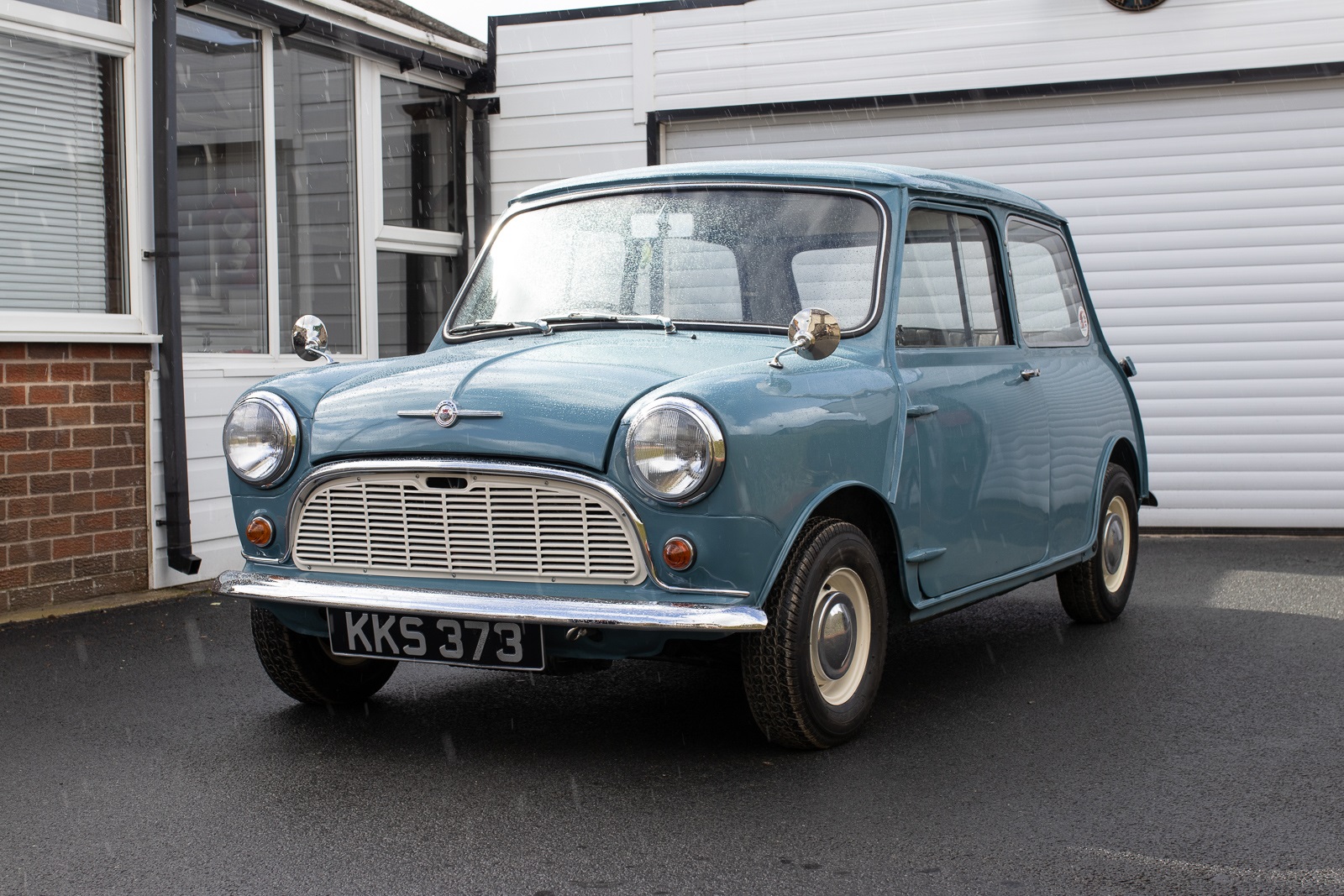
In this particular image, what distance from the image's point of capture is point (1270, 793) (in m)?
3.83

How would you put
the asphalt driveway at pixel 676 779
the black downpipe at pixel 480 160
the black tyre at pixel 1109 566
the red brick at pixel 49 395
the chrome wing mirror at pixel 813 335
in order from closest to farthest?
1. the asphalt driveway at pixel 676 779
2. the chrome wing mirror at pixel 813 335
3. the black tyre at pixel 1109 566
4. the red brick at pixel 49 395
5. the black downpipe at pixel 480 160

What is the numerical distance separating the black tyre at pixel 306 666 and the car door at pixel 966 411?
1.79 meters

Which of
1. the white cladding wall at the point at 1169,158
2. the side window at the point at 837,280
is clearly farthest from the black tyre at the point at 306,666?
the white cladding wall at the point at 1169,158

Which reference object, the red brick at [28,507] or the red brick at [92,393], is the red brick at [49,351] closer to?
the red brick at [92,393]

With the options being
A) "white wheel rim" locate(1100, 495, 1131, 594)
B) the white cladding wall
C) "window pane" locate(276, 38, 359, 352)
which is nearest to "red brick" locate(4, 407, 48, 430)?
"window pane" locate(276, 38, 359, 352)

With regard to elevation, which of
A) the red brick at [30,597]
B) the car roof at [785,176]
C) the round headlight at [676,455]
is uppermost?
the car roof at [785,176]

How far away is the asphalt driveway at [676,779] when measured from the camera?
10.6ft

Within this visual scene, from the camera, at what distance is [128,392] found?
7.39 meters

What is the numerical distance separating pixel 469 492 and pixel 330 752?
962 millimetres

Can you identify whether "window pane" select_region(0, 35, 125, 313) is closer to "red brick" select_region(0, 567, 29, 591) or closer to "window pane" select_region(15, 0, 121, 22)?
"window pane" select_region(15, 0, 121, 22)

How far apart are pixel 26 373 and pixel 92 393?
0.38m

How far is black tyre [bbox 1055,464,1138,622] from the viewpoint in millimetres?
6211

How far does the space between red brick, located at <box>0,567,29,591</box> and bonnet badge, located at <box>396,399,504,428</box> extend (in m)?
3.77

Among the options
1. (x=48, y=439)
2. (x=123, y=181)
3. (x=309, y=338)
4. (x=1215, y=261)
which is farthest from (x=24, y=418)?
(x=1215, y=261)
